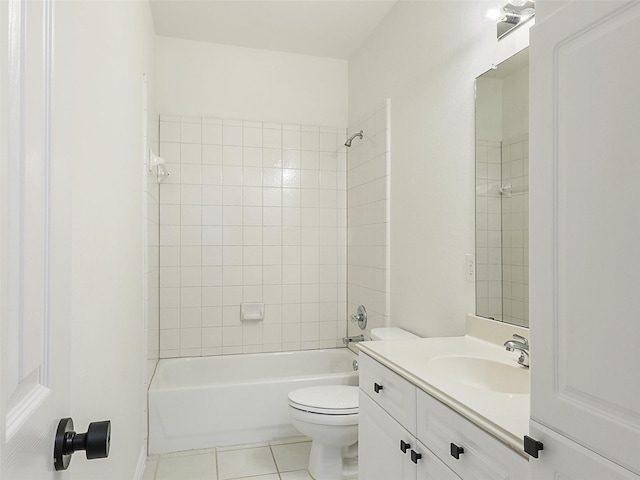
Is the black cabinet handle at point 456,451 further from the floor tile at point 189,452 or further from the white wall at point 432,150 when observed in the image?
the floor tile at point 189,452

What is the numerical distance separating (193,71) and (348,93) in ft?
4.07

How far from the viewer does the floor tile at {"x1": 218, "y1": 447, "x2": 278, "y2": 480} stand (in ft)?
7.50

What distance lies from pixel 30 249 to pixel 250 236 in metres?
2.79

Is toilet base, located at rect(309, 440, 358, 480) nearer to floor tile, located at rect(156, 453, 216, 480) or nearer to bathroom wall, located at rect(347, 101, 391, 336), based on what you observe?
floor tile, located at rect(156, 453, 216, 480)

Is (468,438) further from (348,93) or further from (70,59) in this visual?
(348,93)

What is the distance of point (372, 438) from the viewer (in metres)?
1.60

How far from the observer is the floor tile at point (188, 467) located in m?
2.26

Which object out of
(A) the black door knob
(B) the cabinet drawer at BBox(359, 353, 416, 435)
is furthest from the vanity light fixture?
(A) the black door knob

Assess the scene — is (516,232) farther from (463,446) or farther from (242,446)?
(242,446)

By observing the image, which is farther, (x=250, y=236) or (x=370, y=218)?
(x=250, y=236)

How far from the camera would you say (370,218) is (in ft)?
9.65

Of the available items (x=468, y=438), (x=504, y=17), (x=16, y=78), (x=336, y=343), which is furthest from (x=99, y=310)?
(x=336, y=343)

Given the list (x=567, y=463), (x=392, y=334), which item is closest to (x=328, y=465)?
(x=392, y=334)

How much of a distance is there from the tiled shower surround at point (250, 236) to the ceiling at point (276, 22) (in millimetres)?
609
